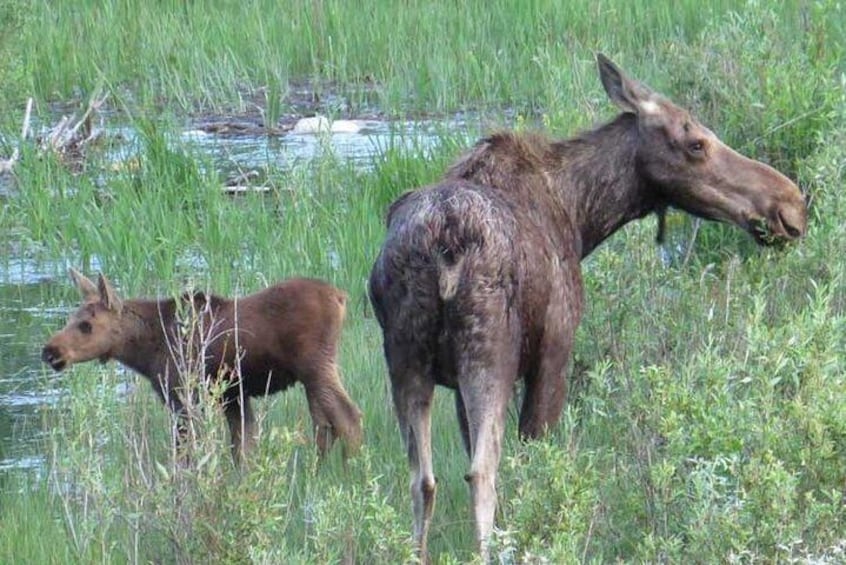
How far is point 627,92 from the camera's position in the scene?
784 cm

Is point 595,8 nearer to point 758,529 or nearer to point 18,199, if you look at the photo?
point 18,199

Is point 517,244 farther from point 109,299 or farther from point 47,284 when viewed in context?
point 47,284

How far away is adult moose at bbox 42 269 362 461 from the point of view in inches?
382

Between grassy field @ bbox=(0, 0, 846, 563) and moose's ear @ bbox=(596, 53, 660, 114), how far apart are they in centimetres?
89

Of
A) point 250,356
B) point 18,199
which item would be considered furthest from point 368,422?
point 18,199

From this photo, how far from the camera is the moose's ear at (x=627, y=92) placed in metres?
7.82

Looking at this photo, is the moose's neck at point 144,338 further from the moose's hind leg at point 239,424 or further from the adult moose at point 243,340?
the moose's hind leg at point 239,424

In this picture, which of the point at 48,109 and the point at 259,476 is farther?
the point at 48,109

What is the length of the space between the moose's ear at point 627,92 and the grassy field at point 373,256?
35.0 inches

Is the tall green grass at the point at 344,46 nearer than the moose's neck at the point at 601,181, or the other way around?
the moose's neck at the point at 601,181

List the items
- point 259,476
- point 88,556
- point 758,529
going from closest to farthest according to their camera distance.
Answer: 1. point 758,529
2. point 259,476
3. point 88,556

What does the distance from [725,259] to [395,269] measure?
14.8 feet

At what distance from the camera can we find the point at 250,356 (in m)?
9.80

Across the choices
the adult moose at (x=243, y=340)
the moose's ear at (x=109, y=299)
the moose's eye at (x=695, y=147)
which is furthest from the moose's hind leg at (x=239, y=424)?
the moose's eye at (x=695, y=147)
